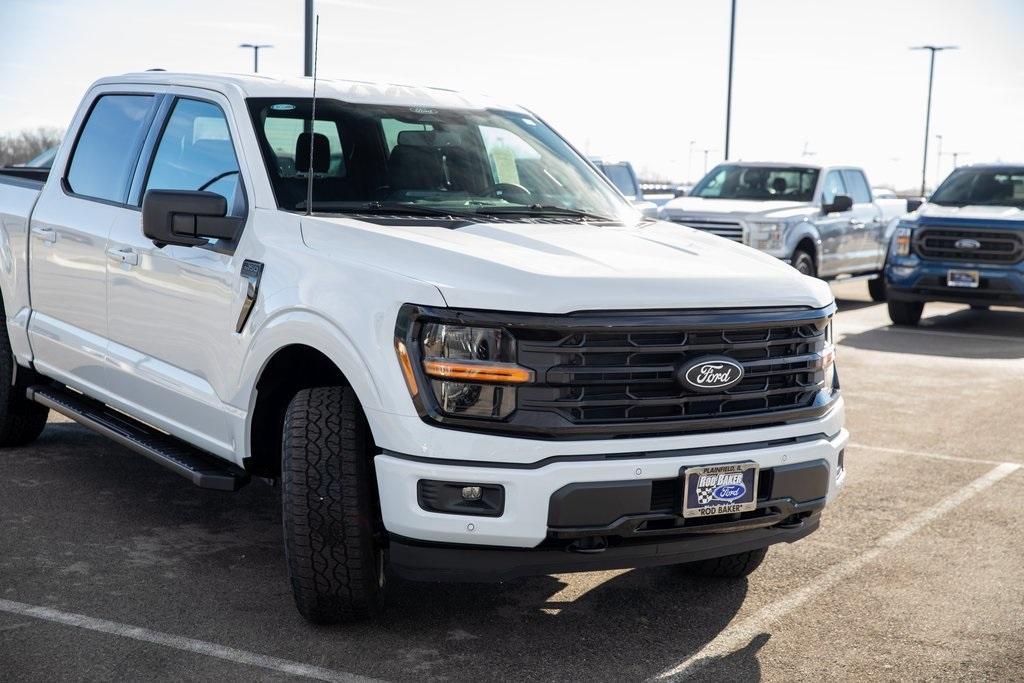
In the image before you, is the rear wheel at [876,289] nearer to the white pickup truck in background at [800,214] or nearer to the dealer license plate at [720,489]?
the white pickup truck in background at [800,214]

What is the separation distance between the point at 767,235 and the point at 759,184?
1.67 m

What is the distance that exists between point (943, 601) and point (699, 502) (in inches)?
56.3

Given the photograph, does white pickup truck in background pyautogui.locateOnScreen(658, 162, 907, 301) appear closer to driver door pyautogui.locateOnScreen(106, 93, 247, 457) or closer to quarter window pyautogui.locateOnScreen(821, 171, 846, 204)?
quarter window pyautogui.locateOnScreen(821, 171, 846, 204)

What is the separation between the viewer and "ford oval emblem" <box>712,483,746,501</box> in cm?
406

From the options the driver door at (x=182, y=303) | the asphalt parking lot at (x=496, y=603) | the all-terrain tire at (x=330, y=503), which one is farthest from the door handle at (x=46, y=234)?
the all-terrain tire at (x=330, y=503)

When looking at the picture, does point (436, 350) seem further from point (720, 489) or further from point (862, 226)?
point (862, 226)

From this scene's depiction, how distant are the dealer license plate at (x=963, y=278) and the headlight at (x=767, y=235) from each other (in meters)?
1.89

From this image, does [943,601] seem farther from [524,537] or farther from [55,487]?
[55,487]

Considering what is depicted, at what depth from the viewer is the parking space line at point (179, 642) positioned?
13.2 ft

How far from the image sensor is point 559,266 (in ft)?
13.4

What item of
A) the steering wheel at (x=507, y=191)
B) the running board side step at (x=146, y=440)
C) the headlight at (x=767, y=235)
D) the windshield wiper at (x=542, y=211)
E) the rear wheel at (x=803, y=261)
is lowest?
the rear wheel at (x=803, y=261)

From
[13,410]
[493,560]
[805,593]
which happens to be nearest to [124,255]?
[13,410]

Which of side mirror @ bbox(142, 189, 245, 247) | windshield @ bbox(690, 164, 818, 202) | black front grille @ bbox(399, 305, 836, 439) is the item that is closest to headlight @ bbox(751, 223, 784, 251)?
windshield @ bbox(690, 164, 818, 202)

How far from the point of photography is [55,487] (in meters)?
6.19
